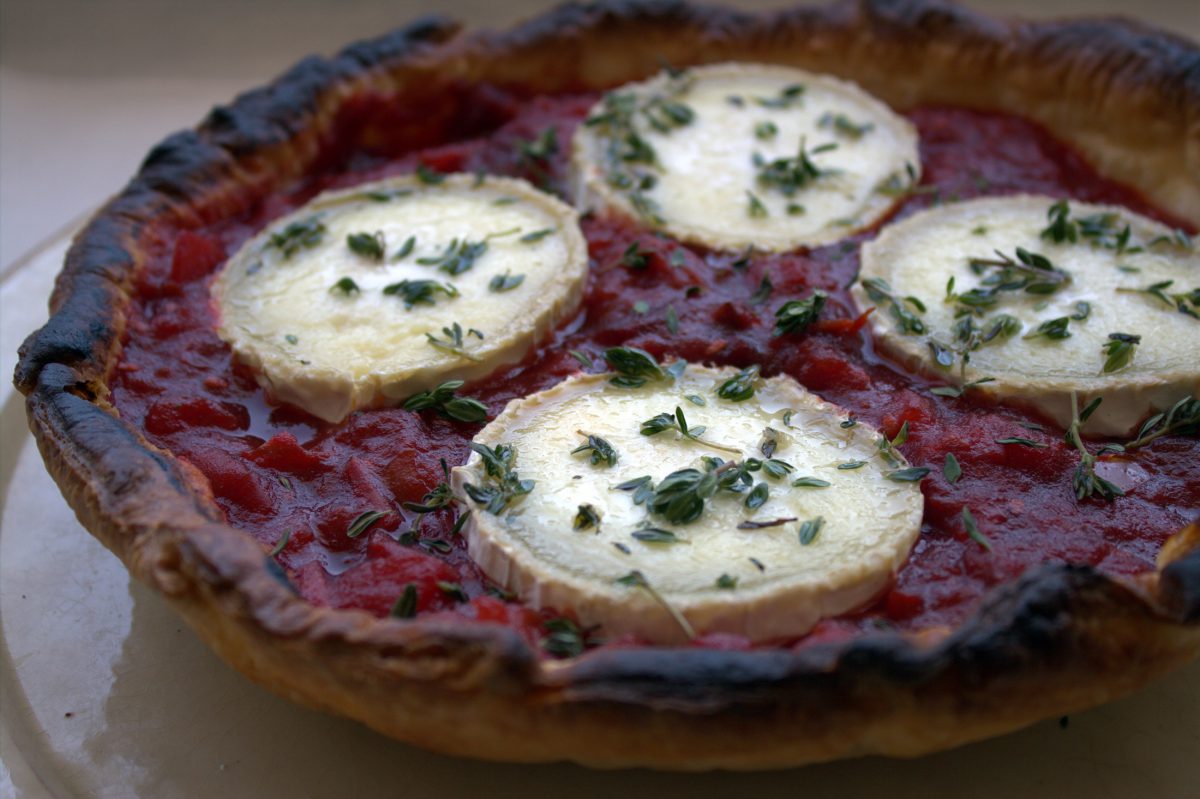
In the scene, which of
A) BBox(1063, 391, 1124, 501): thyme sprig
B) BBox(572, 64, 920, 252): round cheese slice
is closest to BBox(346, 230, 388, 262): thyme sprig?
BBox(572, 64, 920, 252): round cheese slice

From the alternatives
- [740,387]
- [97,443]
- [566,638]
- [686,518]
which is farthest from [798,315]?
[97,443]

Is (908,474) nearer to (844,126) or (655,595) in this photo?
(655,595)

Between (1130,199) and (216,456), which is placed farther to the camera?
(1130,199)

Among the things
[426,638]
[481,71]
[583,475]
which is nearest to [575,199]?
[481,71]

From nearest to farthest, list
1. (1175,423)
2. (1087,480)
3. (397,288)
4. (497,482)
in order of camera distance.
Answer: (497,482) < (1087,480) < (1175,423) < (397,288)

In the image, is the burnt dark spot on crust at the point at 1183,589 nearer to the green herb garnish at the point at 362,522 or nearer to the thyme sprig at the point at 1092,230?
the thyme sprig at the point at 1092,230

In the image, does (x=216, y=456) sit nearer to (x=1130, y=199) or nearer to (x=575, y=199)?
(x=575, y=199)

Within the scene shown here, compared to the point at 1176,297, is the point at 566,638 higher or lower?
lower

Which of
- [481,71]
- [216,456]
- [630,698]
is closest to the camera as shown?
[630,698]

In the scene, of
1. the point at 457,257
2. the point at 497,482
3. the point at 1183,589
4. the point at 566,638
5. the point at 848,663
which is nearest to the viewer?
the point at 848,663
